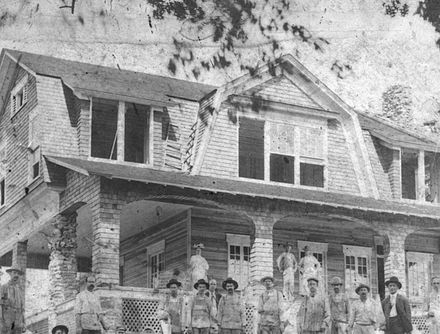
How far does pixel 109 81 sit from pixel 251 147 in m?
5.21

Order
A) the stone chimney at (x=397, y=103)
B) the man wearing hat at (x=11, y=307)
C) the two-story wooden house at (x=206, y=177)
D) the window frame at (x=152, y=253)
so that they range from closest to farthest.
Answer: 1. the man wearing hat at (x=11, y=307)
2. the two-story wooden house at (x=206, y=177)
3. the window frame at (x=152, y=253)
4. the stone chimney at (x=397, y=103)

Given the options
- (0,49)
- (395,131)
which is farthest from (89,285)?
(395,131)

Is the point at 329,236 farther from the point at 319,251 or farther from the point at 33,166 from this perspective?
the point at 33,166

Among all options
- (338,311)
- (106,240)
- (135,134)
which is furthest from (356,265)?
(106,240)

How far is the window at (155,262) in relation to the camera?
29691 mm

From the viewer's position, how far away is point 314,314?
2069cm

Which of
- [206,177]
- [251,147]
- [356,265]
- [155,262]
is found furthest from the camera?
[251,147]

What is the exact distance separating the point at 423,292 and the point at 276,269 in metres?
6.17

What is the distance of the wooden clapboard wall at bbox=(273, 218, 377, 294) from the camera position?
30.1m

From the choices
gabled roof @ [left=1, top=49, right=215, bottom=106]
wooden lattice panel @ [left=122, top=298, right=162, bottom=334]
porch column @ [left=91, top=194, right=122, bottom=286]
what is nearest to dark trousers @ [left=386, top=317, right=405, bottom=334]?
wooden lattice panel @ [left=122, top=298, right=162, bottom=334]

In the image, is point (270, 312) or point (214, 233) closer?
point (270, 312)

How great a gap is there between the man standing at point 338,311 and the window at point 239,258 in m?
6.90

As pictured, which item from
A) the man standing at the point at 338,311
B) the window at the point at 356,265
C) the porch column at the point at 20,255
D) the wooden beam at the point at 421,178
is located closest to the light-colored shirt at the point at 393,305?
the man standing at the point at 338,311

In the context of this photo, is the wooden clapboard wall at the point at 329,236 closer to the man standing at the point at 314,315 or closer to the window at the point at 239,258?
the window at the point at 239,258
